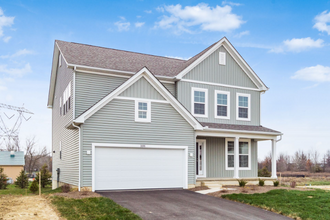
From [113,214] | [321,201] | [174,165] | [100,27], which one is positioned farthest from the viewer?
[100,27]

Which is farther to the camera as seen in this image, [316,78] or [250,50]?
[316,78]

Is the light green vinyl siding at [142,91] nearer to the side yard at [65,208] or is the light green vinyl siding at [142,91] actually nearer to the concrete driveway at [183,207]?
the concrete driveway at [183,207]

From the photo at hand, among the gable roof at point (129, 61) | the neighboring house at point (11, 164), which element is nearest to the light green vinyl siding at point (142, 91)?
the gable roof at point (129, 61)

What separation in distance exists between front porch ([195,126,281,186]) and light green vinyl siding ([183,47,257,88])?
3438 mm

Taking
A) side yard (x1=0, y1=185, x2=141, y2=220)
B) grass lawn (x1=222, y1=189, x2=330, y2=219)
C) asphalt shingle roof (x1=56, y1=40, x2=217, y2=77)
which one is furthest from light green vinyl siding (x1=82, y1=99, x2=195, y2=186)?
grass lawn (x1=222, y1=189, x2=330, y2=219)

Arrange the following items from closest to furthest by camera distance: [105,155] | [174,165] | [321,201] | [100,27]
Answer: [321,201] → [105,155] → [174,165] → [100,27]

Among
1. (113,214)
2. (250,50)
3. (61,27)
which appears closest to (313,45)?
(250,50)

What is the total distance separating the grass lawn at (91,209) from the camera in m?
9.68

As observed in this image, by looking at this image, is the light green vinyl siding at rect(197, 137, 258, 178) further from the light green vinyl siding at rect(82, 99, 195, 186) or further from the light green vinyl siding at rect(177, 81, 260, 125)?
the light green vinyl siding at rect(82, 99, 195, 186)

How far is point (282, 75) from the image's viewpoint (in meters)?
21.5

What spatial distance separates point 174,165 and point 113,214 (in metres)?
7.00

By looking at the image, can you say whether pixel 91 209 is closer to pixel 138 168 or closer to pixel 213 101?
pixel 138 168

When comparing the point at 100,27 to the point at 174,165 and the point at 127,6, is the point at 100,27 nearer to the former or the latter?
the point at 127,6

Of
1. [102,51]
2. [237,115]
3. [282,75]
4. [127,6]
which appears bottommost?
[237,115]
